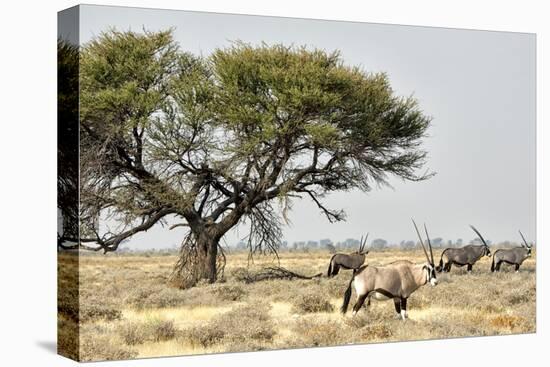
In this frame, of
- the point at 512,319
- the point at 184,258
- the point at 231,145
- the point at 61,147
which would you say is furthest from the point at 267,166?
the point at 512,319

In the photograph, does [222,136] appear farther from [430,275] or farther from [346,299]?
[430,275]

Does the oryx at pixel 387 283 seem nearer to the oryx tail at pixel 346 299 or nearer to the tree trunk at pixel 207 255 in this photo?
the oryx tail at pixel 346 299

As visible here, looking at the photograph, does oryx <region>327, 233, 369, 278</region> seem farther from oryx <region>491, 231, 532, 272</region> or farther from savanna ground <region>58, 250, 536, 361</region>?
oryx <region>491, 231, 532, 272</region>

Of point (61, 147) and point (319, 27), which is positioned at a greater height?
point (319, 27)

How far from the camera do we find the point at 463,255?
20.7 metres

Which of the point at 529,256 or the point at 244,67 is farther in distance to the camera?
the point at 529,256

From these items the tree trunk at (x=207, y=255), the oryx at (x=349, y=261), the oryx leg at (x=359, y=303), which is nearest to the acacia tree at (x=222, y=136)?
the tree trunk at (x=207, y=255)

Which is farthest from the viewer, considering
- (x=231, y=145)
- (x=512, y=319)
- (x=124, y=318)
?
(x=512, y=319)

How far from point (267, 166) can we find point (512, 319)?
16.1ft

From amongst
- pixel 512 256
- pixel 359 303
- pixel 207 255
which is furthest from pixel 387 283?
pixel 207 255

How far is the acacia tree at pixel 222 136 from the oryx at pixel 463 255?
4.56 feet

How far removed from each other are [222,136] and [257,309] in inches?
102

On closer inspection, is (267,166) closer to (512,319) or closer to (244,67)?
(244,67)

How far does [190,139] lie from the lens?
18688 millimetres
